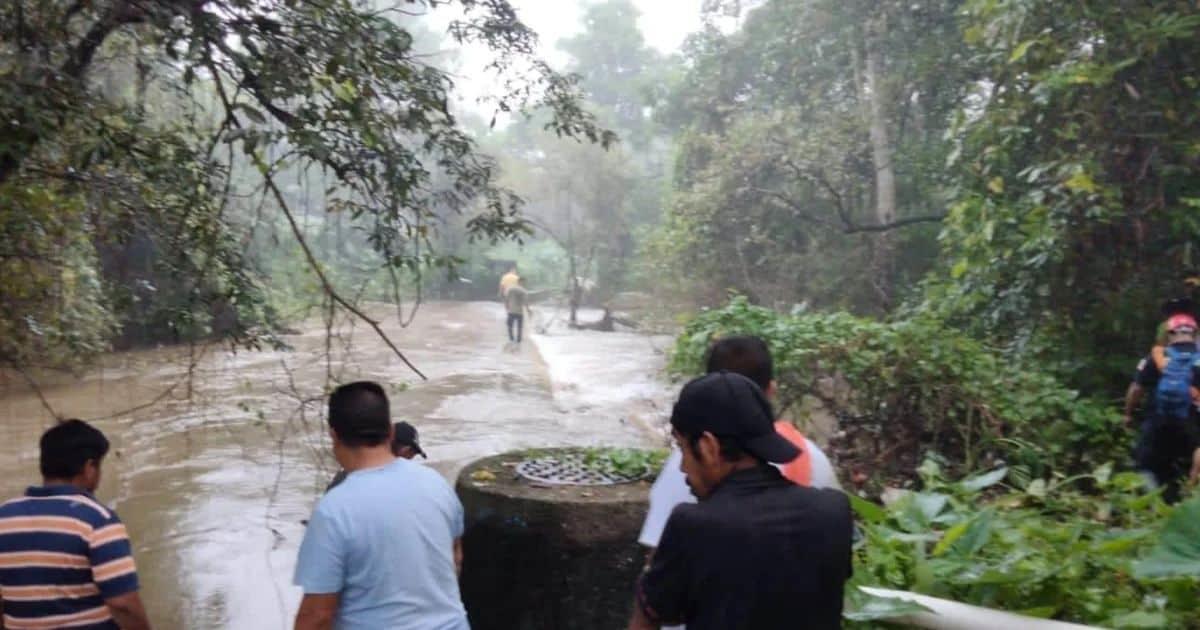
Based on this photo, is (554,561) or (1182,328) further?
(1182,328)

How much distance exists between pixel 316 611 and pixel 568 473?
2141mm

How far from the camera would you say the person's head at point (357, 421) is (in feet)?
9.06

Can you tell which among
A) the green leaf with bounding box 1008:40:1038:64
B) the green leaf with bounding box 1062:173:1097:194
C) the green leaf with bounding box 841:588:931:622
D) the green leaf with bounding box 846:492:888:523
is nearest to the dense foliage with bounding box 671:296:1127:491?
the green leaf with bounding box 1062:173:1097:194

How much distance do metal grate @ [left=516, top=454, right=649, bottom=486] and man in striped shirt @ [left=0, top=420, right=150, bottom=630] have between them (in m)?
1.88

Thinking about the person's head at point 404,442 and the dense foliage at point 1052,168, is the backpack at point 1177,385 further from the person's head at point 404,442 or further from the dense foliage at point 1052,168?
the person's head at point 404,442

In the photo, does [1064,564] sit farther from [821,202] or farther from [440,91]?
[821,202]

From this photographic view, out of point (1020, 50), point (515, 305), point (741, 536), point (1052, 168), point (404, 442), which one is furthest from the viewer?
point (515, 305)

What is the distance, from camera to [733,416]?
2.17 metres

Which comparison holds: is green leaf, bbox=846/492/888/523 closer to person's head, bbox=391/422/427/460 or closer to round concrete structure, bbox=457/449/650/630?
round concrete structure, bbox=457/449/650/630

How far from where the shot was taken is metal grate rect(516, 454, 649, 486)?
14.8 feet

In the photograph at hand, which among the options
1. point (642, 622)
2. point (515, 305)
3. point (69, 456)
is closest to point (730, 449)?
point (642, 622)

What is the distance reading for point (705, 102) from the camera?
22.7 m

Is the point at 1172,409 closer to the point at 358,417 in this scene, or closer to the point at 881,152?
the point at 358,417

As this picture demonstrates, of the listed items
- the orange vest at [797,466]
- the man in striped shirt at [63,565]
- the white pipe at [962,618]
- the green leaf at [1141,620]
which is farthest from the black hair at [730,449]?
the man in striped shirt at [63,565]
